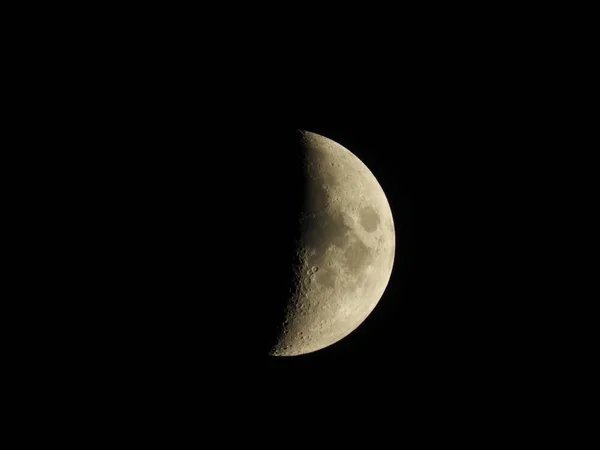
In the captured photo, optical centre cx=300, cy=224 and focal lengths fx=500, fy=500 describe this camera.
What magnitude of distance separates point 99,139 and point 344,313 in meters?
2.34

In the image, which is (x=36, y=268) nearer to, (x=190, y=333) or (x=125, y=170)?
(x=125, y=170)

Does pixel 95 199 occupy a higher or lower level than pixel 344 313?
higher

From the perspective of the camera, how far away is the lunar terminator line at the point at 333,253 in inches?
152

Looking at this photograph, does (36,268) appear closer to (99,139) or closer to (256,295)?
(99,139)

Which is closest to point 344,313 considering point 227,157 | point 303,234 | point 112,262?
point 303,234

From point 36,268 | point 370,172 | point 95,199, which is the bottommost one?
point 36,268

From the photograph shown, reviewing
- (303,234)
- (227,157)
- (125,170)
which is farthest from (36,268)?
(303,234)

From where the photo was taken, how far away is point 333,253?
12.8 feet

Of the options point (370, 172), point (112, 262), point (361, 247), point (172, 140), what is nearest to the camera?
point (112, 262)

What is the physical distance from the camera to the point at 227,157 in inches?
144

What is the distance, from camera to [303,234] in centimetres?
381

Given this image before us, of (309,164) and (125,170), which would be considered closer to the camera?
(125,170)

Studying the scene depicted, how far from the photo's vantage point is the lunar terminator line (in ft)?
12.7

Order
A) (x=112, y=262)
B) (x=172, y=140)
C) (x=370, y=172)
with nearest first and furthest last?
(x=112, y=262), (x=172, y=140), (x=370, y=172)
